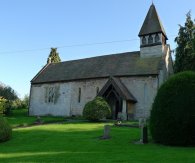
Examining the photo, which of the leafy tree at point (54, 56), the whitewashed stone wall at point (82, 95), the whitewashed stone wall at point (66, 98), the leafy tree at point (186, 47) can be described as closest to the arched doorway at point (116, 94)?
the whitewashed stone wall at point (82, 95)

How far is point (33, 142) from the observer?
18938 mm

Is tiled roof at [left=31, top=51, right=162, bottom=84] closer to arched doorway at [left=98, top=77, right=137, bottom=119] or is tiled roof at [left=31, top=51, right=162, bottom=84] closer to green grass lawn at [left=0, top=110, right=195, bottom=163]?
arched doorway at [left=98, top=77, right=137, bottom=119]

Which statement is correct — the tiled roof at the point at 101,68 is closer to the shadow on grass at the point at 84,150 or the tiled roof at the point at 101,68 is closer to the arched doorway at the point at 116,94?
the arched doorway at the point at 116,94

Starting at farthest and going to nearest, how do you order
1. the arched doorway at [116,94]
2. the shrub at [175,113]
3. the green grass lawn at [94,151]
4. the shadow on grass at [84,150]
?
the arched doorway at [116,94]
the shrub at [175,113]
the shadow on grass at [84,150]
the green grass lawn at [94,151]

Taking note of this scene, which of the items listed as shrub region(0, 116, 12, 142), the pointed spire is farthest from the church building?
shrub region(0, 116, 12, 142)

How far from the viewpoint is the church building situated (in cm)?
3700

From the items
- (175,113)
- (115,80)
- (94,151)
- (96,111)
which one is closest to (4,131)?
(94,151)

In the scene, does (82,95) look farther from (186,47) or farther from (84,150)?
(84,150)

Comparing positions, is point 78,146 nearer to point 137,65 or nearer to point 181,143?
point 181,143

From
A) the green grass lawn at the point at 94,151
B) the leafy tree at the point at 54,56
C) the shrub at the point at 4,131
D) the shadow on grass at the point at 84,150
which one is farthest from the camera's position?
the leafy tree at the point at 54,56

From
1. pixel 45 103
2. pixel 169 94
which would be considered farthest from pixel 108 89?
pixel 169 94

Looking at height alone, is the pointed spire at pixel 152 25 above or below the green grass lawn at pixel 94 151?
above

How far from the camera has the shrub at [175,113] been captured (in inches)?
624

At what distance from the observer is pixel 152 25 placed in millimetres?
41469
